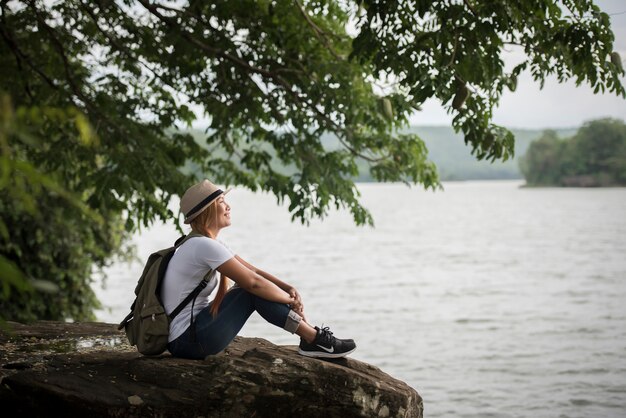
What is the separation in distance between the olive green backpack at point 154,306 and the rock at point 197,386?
156 mm

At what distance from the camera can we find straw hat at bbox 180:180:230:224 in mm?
5918

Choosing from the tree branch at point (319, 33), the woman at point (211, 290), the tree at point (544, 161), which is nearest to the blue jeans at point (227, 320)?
the woman at point (211, 290)

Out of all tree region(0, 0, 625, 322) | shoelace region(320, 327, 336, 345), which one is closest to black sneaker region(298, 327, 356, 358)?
shoelace region(320, 327, 336, 345)

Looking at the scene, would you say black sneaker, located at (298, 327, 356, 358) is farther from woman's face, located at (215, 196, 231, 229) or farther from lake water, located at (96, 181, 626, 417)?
lake water, located at (96, 181, 626, 417)

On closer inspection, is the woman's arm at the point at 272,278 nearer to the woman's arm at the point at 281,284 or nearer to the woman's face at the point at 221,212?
the woman's arm at the point at 281,284

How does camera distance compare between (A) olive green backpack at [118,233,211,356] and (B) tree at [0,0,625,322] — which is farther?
(B) tree at [0,0,625,322]

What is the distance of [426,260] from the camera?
42250 millimetres

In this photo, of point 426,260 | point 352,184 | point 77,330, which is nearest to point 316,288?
point 426,260

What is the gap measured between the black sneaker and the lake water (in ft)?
23.5

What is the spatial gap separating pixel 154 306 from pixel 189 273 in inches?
13.7

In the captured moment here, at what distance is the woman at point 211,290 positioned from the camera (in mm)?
5789

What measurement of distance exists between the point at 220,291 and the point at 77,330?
2093mm

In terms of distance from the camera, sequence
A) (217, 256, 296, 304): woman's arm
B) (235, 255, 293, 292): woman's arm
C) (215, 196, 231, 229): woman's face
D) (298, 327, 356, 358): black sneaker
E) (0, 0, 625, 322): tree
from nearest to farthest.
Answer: (217, 256, 296, 304): woman's arm, (215, 196, 231, 229): woman's face, (235, 255, 293, 292): woman's arm, (298, 327, 356, 358): black sneaker, (0, 0, 625, 322): tree

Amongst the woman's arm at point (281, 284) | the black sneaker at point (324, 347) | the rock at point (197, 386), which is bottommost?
the rock at point (197, 386)
